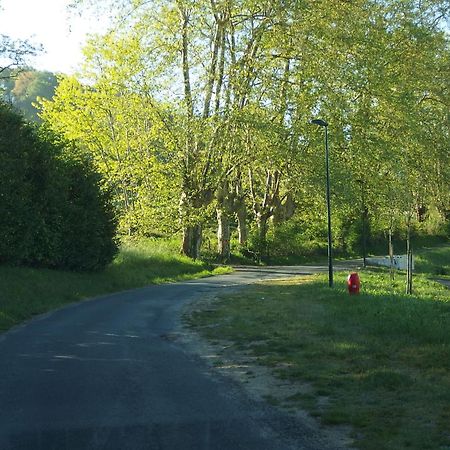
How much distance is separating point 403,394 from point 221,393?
2317 millimetres

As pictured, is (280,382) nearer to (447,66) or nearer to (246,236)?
(447,66)

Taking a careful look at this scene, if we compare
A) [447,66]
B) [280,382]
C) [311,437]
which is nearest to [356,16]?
[447,66]

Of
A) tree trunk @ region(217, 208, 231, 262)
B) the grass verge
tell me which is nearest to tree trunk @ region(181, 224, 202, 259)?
tree trunk @ region(217, 208, 231, 262)

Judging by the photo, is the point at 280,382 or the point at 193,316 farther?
the point at 193,316

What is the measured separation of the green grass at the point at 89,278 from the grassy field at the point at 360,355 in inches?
204

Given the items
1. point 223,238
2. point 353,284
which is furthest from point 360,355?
point 223,238

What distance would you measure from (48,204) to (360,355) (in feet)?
55.1

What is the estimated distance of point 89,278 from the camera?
1032 inches

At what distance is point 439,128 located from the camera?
109 feet

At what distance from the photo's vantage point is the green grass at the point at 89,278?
63.3 ft

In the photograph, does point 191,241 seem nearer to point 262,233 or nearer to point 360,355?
point 262,233

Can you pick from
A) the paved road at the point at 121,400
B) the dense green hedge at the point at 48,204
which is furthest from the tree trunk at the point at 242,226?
the paved road at the point at 121,400

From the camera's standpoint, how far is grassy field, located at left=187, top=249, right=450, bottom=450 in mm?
7223

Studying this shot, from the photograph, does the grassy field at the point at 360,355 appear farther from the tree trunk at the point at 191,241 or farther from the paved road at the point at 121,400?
the tree trunk at the point at 191,241
